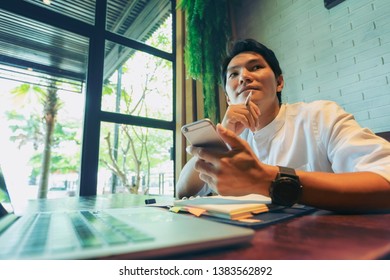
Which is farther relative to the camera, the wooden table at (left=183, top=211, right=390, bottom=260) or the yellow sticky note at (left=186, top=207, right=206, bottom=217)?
A: the yellow sticky note at (left=186, top=207, right=206, bottom=217)

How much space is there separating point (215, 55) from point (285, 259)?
2.19m

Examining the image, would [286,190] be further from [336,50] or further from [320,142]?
[336,50]

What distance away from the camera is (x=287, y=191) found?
478 mm

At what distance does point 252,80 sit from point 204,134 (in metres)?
0.66

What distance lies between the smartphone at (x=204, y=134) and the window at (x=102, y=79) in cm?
162

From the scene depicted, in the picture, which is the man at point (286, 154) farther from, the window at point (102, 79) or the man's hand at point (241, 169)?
the window at point (102, 79)

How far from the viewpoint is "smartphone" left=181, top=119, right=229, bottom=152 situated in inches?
17.8

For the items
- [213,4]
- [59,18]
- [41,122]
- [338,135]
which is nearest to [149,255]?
[338,135]

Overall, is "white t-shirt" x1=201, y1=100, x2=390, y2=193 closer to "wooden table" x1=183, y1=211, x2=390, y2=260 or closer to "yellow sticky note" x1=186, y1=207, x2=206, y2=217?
"wooden table" x1=183, y1=211, x2=390, y2=260

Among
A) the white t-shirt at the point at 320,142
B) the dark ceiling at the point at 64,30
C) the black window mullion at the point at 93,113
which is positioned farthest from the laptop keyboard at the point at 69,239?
the dark ceiling at the point at 64,30

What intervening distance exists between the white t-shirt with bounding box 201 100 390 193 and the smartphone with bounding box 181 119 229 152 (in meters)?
0.37

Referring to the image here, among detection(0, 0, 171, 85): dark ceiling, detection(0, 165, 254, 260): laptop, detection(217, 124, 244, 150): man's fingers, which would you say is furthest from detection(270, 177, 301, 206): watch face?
detection(0, 0, 171, 85): dark ceiling

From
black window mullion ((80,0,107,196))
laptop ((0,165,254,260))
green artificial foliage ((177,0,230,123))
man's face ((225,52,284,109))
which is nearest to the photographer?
laptop ((0,165,254,260))

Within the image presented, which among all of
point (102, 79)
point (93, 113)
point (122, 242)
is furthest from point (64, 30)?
point (122, 242)
